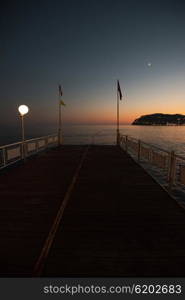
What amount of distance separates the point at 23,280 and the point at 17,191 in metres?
4.63

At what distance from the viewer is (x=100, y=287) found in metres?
3.38

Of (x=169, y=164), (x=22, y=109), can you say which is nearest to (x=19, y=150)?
(x=22, y=109)

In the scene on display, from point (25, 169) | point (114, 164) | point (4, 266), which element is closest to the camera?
point (4, 266)

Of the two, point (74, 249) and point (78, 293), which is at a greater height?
point (74, 249)

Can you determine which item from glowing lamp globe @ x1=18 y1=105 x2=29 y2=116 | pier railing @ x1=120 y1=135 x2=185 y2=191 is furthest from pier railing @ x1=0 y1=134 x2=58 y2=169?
pier railing @ x1=120 y1=135 x2=185 y2=191

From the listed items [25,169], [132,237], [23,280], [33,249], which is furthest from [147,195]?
[25,169]

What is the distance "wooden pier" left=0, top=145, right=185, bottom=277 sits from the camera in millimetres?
3686

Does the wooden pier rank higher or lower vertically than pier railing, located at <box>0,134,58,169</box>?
lower

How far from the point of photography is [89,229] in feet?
16.2

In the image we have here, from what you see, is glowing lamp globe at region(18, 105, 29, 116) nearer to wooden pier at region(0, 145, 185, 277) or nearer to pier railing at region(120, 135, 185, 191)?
wooden pier at region(0, 145, 185, 277)

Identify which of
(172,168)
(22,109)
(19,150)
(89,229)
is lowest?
(89,229)

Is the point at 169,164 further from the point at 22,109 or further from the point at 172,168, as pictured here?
the point at 22,109

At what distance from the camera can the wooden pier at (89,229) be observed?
3686mm

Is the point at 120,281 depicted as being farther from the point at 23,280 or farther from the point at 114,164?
the point at 114,164
